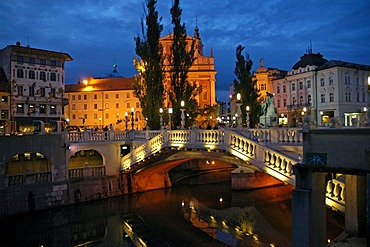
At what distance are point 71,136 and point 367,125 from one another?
64.8 ft

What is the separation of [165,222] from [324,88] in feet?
142

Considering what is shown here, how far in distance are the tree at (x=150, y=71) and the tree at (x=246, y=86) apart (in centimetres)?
1105

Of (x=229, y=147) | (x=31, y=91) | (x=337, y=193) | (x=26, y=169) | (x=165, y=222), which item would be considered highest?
(x=31, y=91)

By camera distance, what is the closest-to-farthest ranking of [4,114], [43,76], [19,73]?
[4,114] < [19,73] < [43,76]

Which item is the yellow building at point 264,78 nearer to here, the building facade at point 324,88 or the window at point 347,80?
the building facade at point 324,88

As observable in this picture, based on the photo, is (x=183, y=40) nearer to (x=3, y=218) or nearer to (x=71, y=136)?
(x=71, y=136)

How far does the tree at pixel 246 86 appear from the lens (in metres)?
37.4

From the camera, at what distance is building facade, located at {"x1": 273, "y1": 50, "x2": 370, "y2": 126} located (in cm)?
5325

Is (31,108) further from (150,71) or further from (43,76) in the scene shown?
(150,71)

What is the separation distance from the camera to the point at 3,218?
20.0 meters

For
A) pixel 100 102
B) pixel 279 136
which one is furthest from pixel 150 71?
pixel 100 102

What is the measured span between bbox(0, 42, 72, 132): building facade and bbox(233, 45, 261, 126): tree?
25.9m

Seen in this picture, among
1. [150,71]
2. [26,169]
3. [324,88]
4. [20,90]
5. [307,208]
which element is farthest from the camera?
[324,88]

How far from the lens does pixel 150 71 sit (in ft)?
97.9
